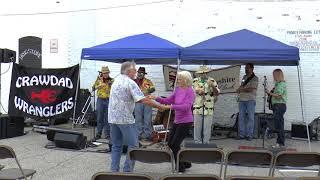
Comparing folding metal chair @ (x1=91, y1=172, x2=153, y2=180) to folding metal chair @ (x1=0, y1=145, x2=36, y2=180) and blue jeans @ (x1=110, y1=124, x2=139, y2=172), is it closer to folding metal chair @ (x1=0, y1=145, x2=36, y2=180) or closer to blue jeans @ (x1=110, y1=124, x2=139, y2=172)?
folding metal chair @ (x1=0, y1=145, x2=36, y2=180)

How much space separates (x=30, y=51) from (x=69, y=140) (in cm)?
677

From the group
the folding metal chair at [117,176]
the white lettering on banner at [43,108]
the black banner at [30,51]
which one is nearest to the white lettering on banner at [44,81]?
the white lettering on banner at [43,108]

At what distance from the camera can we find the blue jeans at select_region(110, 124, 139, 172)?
7.22 metres

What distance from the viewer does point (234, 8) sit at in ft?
45.7

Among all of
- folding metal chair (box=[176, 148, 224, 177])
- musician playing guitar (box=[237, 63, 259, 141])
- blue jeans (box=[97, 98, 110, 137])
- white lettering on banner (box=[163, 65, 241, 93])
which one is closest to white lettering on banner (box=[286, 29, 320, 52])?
white lettering on banner (box=[163, 65, 241, 93])

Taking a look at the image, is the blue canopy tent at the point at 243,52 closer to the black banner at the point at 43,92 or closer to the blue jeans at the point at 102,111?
the blue jeans at the point at 102,111

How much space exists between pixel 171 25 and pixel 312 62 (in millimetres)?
4190

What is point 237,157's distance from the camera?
604 centimetres

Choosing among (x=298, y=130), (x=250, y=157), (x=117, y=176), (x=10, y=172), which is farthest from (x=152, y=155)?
(x=298, y=130)

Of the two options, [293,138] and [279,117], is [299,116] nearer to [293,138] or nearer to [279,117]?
[293,138]

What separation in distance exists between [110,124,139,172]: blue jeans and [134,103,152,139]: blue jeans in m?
4.32

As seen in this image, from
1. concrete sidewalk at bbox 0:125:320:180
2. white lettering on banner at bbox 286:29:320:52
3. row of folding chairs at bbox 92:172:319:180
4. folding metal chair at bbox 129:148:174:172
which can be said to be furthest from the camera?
white lettering on banner at bbox 286:29:320:52

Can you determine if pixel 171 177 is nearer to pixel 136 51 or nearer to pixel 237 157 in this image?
pixel 237 157

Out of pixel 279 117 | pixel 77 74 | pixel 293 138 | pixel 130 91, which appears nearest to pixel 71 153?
pixel 77 74
